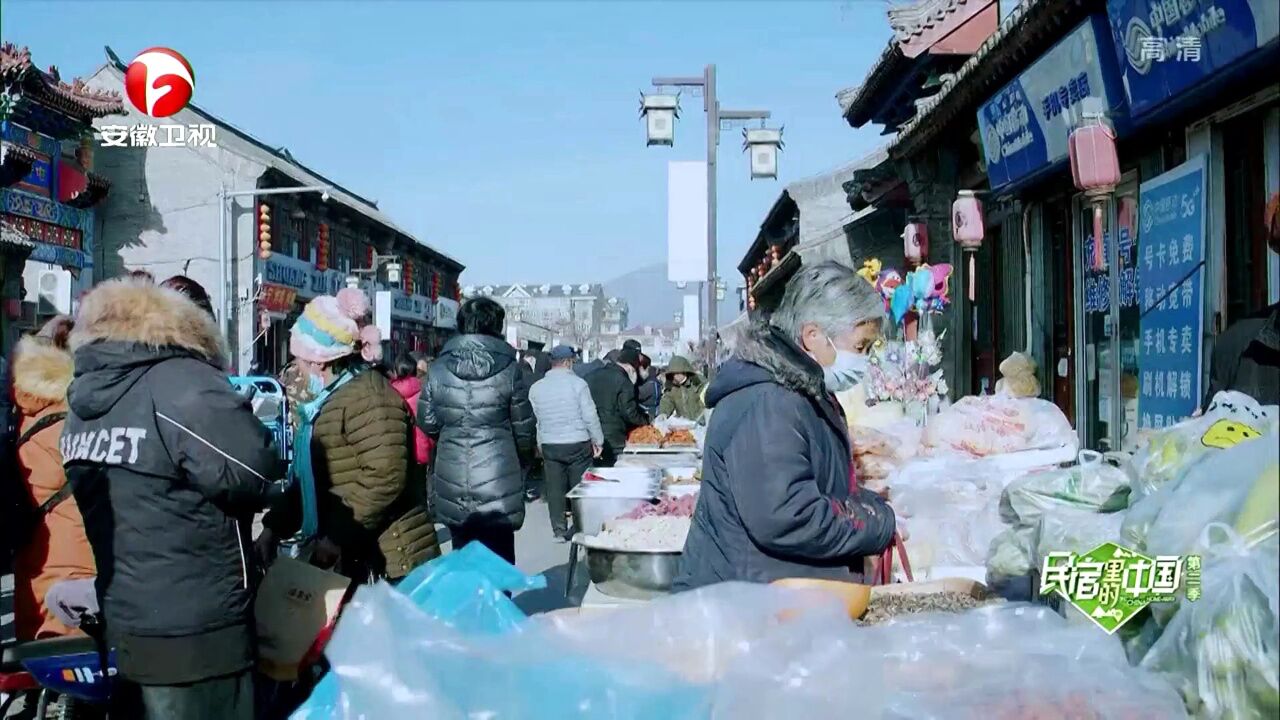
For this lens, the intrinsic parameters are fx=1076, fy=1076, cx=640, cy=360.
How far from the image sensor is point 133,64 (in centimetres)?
1251

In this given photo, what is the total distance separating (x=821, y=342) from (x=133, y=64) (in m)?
12.1

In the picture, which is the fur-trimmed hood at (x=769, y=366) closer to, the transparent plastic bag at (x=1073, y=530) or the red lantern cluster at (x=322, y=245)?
the transparent plastic bag at (x=1073, y=530)

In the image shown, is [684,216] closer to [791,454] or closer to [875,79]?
[875,79]

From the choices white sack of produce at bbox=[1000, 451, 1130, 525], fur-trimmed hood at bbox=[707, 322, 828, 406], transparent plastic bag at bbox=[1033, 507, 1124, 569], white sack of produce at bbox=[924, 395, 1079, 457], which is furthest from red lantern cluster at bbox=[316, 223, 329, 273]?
transparent plastic bag at bbox=[1033, 507, 1124, 569]

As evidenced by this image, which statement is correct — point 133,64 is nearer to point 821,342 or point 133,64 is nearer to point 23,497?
point 23,497

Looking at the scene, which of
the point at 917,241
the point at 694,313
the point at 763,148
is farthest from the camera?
the point at 694,313

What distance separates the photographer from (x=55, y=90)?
1983 centimetres

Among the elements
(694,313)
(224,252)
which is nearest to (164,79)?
(694,313)

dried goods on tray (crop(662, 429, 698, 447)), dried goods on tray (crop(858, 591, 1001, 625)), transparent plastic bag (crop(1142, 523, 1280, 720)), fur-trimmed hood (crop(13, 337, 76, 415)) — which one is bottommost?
dried goods on tray (crop(662, 429, 698, 447))

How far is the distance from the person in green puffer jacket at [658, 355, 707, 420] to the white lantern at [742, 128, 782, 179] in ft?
11.3

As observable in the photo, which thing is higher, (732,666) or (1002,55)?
(1002,55)

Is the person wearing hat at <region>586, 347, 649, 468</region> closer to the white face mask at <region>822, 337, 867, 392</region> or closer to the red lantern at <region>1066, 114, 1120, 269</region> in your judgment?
the red lantern at <region>1066, 114, 1120, 269</region>

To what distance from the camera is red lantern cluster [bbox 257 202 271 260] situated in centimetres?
2692

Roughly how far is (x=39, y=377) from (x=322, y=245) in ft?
Answer: 95.6
